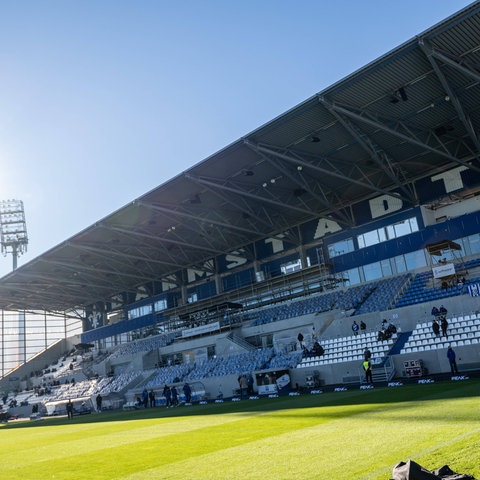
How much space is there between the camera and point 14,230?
224 ft

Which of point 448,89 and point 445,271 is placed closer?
point 448,89

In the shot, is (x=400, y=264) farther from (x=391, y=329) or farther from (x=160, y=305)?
(x=160, y=305)

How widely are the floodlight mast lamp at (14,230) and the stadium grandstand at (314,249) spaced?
658 cm

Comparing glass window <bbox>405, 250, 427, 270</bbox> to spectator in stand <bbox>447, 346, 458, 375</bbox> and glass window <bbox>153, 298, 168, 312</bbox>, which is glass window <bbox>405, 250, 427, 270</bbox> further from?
glass window <bbox>153, 298, 168, 312</bbox>

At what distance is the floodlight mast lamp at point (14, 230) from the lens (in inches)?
2667

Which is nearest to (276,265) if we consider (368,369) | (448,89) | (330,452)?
(448,89)

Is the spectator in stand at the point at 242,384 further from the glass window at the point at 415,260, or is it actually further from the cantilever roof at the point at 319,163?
the glass window at the point at 415,260

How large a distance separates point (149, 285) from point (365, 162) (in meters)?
38.7

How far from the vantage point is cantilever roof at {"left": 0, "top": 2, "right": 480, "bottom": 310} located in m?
25.5

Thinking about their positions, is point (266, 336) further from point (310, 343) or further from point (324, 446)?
point (324, 446)

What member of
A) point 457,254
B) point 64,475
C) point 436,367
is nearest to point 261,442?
point 64,475

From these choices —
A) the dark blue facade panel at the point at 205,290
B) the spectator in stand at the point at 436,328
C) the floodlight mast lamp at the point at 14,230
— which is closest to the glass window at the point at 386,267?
the spectator in stand at the point at 436,328

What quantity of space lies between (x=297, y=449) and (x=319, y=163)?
28.6 metres

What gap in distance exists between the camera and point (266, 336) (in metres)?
41.3
